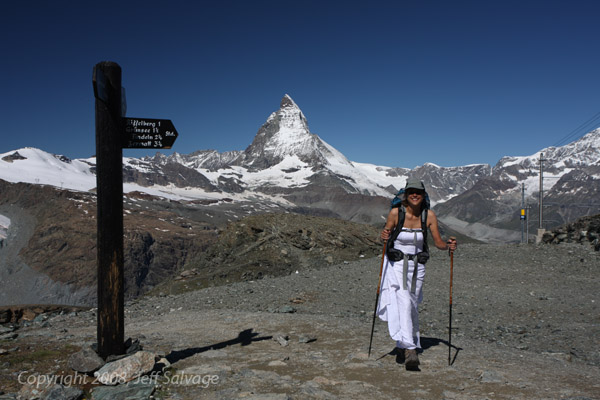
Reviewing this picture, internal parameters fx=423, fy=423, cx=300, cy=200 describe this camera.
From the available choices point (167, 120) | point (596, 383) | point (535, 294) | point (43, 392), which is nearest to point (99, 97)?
point (167, 120)

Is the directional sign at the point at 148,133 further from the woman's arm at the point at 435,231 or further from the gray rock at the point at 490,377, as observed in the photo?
the gray rock at the point at 490,377

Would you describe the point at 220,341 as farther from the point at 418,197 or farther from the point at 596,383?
the point at 596,383

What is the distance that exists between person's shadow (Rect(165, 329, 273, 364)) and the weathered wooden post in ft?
3.03

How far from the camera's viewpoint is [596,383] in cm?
550

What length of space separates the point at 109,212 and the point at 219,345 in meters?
3.16

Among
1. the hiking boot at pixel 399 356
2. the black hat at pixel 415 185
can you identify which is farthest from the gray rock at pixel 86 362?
the black hat at pixel 415 185

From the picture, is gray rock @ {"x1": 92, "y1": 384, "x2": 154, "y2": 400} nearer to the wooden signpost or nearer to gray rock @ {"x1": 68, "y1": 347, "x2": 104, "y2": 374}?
gray rock @ {"x1": 68, "y1": 347, "x2": 104, "y2": 374}

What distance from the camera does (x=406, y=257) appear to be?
643cm

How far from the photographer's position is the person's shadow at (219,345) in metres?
6.67

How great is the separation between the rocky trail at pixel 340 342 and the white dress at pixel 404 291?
0.56 metres

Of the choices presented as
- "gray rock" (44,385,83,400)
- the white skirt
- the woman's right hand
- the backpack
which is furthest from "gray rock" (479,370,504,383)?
"gray rock" (44,385,83,400)

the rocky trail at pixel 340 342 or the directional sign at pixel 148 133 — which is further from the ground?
the directional sign at pixel 148 133

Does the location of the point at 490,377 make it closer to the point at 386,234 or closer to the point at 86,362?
the point at 386,234

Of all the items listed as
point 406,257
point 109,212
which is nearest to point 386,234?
point 406,257
